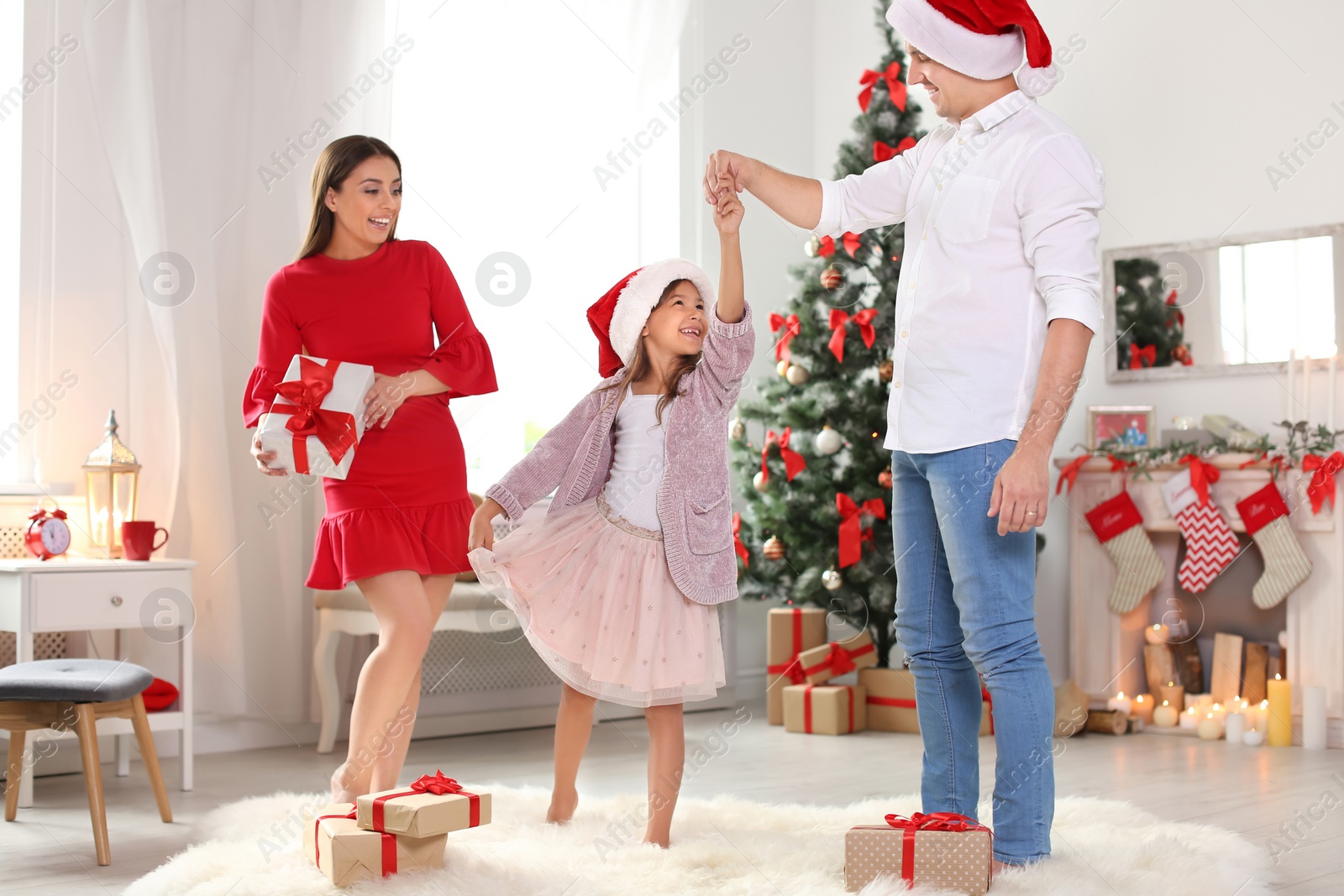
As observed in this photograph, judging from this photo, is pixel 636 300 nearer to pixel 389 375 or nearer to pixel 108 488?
pixel 389 375

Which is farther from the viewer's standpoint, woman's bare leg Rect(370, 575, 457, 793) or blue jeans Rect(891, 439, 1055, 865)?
woman's bare leg Rect(370, 575, 457, 793)

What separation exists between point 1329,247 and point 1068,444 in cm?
120

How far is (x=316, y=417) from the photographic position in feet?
7.78

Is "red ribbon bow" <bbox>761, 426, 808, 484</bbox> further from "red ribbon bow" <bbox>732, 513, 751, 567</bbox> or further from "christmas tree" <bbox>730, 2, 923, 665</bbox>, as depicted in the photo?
"red ribbon bow" <bbox>732, 513, 751, 567</bbox>

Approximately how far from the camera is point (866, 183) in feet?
7.43

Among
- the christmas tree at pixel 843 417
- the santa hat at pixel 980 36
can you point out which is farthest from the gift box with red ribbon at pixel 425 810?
the christmas tree at pixel 843 417

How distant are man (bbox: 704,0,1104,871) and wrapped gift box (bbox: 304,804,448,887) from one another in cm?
91

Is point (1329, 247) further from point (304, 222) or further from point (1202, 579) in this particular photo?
point (304, 222)

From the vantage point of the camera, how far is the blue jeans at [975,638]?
201 centimetres

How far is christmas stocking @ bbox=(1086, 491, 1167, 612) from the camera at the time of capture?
4508 millimetres

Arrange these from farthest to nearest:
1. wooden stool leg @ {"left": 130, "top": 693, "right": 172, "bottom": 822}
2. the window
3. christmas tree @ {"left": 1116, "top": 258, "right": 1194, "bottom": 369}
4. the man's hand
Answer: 1. christmas tree @ {"left": 1116, "top": 258, "right": 1194, "bottom": 369}
2. the window
3. wooden stool leg @ {"left": 130, "top": 693, "right": 172, "bottom": 822}
4. the man's hand

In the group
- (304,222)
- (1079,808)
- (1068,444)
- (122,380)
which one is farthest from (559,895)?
(1068,444)

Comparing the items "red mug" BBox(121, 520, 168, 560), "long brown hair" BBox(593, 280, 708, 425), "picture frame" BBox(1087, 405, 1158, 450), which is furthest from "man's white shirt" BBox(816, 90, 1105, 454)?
"picture frame" BBox(1087, 405, 1158, 450)

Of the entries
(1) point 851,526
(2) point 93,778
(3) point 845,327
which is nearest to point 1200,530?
(1) point 851,526
